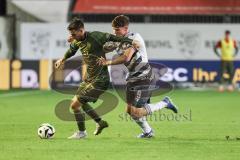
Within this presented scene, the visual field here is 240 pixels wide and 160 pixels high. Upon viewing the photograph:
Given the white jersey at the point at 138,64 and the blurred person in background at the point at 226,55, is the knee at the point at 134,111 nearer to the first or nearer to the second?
the white jersey at the point at 138,64

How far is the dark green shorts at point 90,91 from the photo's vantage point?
13.0m

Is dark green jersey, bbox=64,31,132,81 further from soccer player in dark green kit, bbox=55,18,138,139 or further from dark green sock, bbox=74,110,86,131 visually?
dark green sock, bbox=74,110,86,131

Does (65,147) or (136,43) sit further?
(136,43)

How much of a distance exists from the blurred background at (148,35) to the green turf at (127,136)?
593 centimetres

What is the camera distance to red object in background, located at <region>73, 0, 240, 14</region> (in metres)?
30.3

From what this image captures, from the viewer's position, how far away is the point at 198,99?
23.4 meters

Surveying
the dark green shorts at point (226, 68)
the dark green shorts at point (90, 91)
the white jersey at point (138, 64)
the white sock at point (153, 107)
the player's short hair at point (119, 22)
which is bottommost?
the dark green shorts at point (226, 68)

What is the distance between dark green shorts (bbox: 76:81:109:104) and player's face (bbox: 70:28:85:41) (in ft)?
2.60

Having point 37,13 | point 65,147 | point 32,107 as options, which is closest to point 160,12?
point 37,13

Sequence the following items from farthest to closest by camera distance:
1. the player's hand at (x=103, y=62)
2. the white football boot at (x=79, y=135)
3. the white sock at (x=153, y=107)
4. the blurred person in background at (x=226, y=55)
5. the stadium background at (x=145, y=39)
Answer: the blurred person in background at (x=226, y=55) → the stadium background at (x=145, y=39) → the white sock at (x=153, y=107) → the white football boot at (x=79, y=135) → the player's hand at (x=103, y=62)

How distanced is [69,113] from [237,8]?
46.6ft

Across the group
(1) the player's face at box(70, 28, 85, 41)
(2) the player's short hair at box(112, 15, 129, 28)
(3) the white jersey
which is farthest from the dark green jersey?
(3) the white jersey

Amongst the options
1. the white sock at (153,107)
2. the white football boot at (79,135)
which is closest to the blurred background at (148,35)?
the white sock at (153,107)

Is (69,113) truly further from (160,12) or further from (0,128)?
(160,12)
